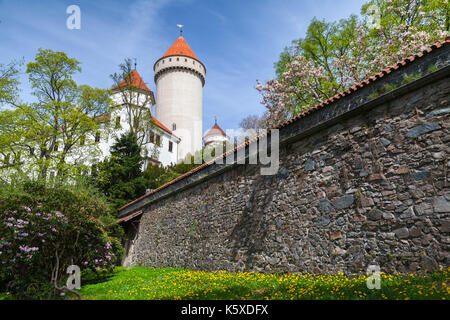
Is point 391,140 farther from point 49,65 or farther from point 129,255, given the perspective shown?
point 49,65

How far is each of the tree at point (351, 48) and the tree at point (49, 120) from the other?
11.7 metres

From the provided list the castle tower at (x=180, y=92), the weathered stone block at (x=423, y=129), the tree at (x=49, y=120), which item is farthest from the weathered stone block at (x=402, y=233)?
the castle tower at (x=180, y=92)

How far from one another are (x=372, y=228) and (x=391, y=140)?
65.3 inches

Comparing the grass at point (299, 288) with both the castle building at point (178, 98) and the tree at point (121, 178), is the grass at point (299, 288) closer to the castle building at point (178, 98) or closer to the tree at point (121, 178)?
the tree at point (121, 178)

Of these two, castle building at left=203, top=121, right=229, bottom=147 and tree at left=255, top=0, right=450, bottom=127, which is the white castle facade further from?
tree at left=255, top=0, right=450, bottom=127

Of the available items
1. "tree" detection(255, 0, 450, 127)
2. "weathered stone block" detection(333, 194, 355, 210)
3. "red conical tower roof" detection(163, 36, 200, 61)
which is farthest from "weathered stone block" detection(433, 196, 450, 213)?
"red conical tower roof" detection(163, 36, 200, 61)

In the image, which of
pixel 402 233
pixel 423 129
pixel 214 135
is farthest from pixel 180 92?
pixel 402 233

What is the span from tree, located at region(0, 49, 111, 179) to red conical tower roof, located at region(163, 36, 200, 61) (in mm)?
22634

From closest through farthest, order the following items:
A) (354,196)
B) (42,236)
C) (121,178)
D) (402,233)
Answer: (402,233) → (354,196) → (42,236) → (121,178)

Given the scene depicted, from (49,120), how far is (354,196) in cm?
1844

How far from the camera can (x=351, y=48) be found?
17.9 meters

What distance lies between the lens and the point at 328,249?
20.1 ft

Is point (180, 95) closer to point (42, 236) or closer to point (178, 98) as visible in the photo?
point (178, 98)
